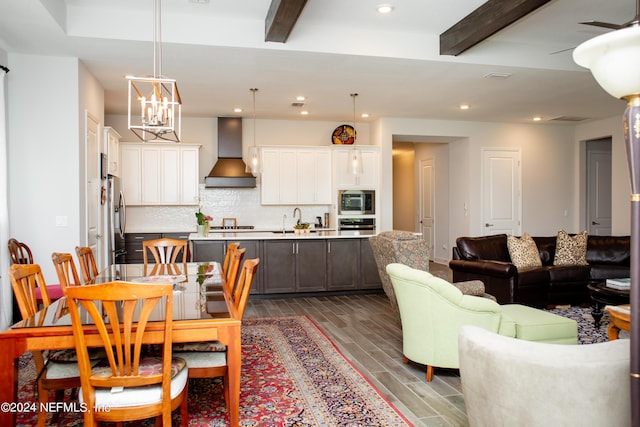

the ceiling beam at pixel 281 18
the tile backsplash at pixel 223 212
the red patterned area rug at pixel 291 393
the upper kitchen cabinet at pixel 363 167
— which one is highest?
the ceiling beam at pixel 281 18

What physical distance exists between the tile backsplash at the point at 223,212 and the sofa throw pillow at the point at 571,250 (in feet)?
12.2

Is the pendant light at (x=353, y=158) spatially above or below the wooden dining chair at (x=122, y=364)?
above

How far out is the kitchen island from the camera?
6062mm

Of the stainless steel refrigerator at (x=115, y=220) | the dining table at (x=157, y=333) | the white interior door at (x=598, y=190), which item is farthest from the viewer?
the white interior door at (x=598, y=190)

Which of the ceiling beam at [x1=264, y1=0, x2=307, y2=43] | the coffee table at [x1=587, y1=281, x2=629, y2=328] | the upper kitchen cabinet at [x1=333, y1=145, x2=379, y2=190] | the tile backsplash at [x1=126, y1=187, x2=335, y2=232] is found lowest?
the coffee table at [x1=587, y1=281, x2=629, y2=328]

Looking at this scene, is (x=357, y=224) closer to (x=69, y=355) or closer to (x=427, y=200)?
(x=427, y=200)

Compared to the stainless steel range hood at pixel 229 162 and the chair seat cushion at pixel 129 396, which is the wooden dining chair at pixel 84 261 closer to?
the chair seat cushion at pixel 129 396

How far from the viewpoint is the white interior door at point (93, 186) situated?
17.4 ft

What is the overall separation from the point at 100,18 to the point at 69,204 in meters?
1.90

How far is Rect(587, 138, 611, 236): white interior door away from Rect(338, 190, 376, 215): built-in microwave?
4.51 meters

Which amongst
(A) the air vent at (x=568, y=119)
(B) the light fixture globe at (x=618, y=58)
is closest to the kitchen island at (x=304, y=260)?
(A) the air vent at (x=568, y=119)

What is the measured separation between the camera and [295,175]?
27.1 feet

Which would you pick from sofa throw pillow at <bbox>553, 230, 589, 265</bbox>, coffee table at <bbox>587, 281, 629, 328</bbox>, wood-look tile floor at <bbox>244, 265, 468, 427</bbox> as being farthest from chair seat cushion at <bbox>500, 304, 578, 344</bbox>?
sofa throw pillow at <bbox>553, 230, 589, 265</bbox>

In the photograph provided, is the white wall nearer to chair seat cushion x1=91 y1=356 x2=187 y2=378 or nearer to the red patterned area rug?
the red patterned area rug
